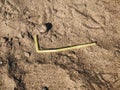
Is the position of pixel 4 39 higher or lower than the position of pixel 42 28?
lower

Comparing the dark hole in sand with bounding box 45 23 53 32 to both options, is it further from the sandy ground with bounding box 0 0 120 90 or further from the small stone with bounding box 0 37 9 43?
the small stone with bounding box 0 37 9 43

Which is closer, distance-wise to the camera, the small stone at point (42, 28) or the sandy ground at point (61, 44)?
the sandy ground at point (61, 44)

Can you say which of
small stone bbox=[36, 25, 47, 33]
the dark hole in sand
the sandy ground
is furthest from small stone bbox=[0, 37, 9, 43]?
the dark hole in sand

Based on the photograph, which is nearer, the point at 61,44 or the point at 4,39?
the point at 61,44

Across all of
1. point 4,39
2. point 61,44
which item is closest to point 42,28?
point 61,44

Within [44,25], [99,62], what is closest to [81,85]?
[99,62]

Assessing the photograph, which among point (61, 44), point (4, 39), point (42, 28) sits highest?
point (42, 28)

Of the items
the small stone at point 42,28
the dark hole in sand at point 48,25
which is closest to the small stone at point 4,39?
the small stone at point 42,28

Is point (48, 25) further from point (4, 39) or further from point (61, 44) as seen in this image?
point (4, 39)

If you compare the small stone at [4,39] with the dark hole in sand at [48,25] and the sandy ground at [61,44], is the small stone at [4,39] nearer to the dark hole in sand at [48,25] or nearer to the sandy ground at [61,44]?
the sandy ground at [61,44]
